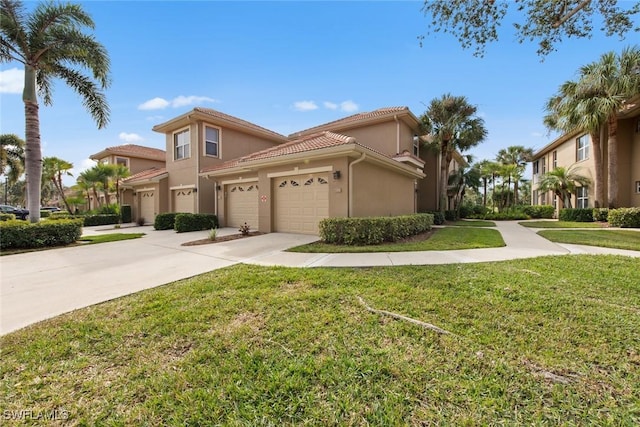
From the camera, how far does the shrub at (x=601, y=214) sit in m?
14.8

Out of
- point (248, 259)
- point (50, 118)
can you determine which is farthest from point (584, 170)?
point (50, 118)

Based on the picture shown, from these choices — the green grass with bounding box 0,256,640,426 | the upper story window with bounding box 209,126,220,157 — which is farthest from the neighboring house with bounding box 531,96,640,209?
the upper story window with bounding box 209,126,220,157

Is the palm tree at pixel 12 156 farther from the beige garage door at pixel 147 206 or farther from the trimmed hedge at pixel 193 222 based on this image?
the trimmed hedge at pixel 193 222

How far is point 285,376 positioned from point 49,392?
2.01 m

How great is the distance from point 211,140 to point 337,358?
51.7 feet

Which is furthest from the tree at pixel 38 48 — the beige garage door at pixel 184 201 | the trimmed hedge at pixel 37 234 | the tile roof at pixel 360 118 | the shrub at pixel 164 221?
the tile roof at pixel 360 118

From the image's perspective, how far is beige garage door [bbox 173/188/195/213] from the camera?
15859 mm

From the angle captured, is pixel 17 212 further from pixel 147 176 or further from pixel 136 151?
pixel 147 176

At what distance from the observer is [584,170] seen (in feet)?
58.3

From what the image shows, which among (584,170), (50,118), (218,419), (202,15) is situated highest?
(202,15)

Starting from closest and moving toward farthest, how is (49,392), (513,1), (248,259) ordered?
1. (49,392)
2. (248,259)
3. (513,1)

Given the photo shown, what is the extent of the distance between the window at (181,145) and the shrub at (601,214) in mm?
24018

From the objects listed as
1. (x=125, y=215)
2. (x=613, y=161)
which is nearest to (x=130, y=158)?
(x=125, y=215)

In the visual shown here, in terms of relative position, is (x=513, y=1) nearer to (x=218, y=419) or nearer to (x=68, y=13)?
(x=218, y=419)
